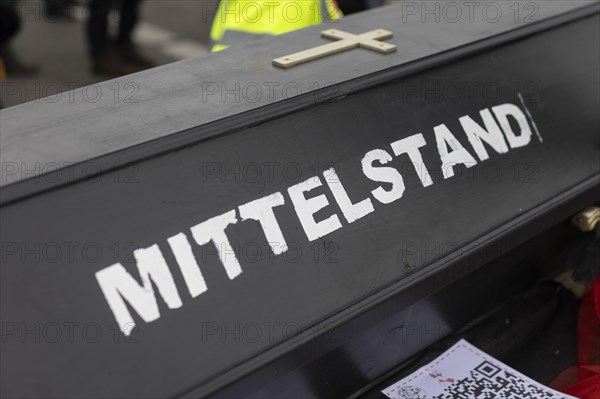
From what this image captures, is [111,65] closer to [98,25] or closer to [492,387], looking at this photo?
[98,25]

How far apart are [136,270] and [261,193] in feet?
0.99

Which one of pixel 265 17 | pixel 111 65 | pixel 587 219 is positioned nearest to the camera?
pixel 587 219

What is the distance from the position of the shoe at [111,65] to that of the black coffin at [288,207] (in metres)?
3.12

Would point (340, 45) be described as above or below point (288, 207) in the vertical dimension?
above

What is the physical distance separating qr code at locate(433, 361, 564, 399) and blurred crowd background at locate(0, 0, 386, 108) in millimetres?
2609

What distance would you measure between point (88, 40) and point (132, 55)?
12.0 inches

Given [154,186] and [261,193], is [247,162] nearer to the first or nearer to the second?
[261,193]

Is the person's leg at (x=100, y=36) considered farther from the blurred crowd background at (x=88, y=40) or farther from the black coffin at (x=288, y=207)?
the black coffin at (x=288, y=207)

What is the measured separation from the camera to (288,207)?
1.50 metres

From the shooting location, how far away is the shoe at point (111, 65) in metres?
4.90

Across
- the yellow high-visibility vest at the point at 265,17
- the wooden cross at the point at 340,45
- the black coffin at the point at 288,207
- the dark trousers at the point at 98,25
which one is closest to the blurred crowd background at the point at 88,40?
the dark trousers at the point at 98,25

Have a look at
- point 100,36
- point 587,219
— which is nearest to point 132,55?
point 100,36

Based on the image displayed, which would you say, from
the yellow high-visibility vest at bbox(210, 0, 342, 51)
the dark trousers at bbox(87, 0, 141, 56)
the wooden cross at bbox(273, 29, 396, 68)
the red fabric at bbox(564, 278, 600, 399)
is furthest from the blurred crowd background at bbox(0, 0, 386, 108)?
the red fabric at bbox(564, 278, 600, 399)

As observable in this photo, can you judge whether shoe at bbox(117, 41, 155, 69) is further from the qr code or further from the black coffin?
the qr code
